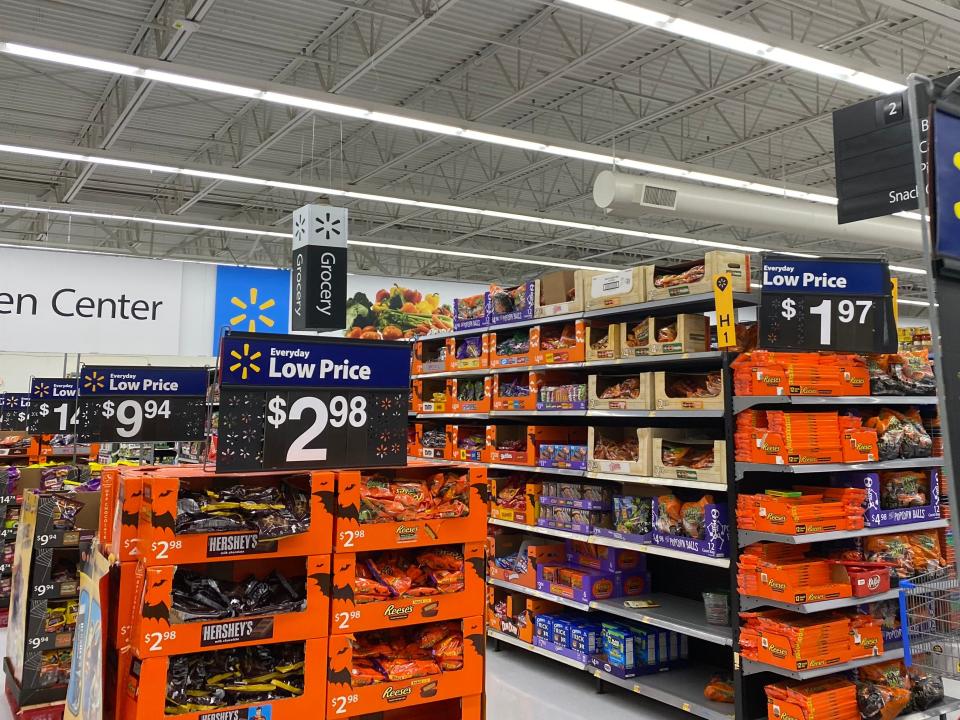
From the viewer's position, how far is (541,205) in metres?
16.2

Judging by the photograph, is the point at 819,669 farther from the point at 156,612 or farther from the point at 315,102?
the point at 315,102

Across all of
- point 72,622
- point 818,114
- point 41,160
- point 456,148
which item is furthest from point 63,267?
point 818,114

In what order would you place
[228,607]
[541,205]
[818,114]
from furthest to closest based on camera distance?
[541,205], [818,114], [228,607]

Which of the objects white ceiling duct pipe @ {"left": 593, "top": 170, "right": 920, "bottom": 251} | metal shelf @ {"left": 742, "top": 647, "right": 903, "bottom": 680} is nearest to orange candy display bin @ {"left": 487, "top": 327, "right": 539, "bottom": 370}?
metal shelf @ {"left": 742, "top": 647, "right": 903, "bottom": 680}

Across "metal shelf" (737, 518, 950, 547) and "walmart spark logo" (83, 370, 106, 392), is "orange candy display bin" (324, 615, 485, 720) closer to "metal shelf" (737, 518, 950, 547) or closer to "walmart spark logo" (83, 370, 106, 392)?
"metal shelf" (737, 518, 950, 547)

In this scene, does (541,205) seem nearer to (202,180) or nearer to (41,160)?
(202,180)

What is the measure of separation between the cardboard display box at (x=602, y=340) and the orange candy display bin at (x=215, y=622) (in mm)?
3159

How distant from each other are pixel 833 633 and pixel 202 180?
13.9 m

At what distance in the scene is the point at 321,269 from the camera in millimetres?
10922

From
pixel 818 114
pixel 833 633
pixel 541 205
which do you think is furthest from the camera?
pixel 541 205

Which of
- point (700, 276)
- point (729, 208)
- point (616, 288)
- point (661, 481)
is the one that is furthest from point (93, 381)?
point (729, 208)

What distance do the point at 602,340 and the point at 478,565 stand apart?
113 inches

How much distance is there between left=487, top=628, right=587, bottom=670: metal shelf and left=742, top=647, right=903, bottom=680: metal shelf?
1.42 m

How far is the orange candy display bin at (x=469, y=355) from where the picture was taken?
7.01 metres
